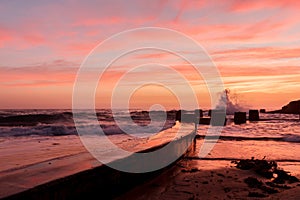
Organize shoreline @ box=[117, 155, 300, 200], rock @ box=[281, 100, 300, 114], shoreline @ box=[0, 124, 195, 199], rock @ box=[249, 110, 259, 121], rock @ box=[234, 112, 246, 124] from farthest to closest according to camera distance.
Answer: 1. rock @ box=[281, 100, 300, 114]
2. rock @ box=[249, 110, 259, 121]
3. rock @ box=[234, 112, 246, 124]
4. shoreline @ box=[117, 155, 300, 200]
5. shoreline @ box=[0, 124, 195, 199]

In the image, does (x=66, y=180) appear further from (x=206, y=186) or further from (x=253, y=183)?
(x=253, y=183)

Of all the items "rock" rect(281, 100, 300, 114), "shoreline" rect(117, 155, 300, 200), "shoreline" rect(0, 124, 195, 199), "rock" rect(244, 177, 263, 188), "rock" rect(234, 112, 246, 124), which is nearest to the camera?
"shoreline" rect(0, 124, 195, 199)

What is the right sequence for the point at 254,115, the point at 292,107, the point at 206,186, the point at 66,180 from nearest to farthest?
the point at 66,180
the point at 206,186
the point at 254,115
the point at 292,107

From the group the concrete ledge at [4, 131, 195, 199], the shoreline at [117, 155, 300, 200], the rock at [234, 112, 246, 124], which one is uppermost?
the rock at [234, 112, 246, 124]

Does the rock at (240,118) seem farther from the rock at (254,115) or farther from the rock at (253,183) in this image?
the rock at (253,183)

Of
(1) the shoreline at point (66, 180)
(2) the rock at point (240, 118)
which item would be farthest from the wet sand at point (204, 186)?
(2) the rock at point (240, 118)

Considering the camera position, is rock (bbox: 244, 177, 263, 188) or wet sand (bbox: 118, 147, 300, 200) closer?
wet sand (bbox: 118, 147, 300, 200)

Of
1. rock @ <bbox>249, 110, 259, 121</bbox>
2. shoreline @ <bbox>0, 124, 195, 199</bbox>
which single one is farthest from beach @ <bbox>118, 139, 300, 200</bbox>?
rock @ <bbox>249, 110, 259, 121</bbox>

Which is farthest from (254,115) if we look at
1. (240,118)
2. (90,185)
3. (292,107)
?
(292,107)

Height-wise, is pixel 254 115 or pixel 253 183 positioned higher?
pixel 254 115

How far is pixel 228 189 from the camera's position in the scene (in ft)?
22.1

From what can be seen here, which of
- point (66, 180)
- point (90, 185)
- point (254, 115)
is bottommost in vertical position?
point (90, 185)

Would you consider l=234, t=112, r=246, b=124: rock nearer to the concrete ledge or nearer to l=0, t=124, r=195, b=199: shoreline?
the concrete ledge

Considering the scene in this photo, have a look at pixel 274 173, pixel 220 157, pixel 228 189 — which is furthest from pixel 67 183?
pixel 220 157
